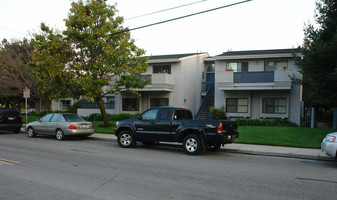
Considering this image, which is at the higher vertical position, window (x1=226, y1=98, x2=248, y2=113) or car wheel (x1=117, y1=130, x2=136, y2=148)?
window (x1=226, y1=98, x2=248, y2=113)

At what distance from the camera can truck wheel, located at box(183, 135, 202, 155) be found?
33.7 feet

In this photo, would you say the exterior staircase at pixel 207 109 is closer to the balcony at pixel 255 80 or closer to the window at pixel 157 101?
the balcony at pixel 255 80

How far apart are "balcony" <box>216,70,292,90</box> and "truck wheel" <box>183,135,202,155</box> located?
11.6 metres

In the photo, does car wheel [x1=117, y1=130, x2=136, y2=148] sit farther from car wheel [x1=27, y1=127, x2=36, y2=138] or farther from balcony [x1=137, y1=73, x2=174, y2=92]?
balcony [x1=137, y1=73, x2=174, y2=92]

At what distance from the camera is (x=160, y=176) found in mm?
7031

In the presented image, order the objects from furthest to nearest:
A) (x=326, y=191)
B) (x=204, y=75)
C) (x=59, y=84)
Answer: (x=204, y=75)
(x=59, y=84)
(x=326, y=191)

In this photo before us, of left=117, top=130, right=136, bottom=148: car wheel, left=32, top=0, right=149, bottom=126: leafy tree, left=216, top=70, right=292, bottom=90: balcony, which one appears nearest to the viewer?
left=117, top=130, right=136, bottom=148: car wheel

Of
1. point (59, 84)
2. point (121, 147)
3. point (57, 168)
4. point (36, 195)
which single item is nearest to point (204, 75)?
point (59, 84)

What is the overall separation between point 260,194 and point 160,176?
255 centimetres

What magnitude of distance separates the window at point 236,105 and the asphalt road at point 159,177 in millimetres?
11993

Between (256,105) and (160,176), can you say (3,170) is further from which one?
(256,105)

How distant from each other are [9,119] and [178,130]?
44.1 ft

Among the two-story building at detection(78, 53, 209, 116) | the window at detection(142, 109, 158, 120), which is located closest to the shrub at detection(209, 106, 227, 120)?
the two-story building at detection(78, 53, 209, 116)

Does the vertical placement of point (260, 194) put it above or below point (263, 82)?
below
